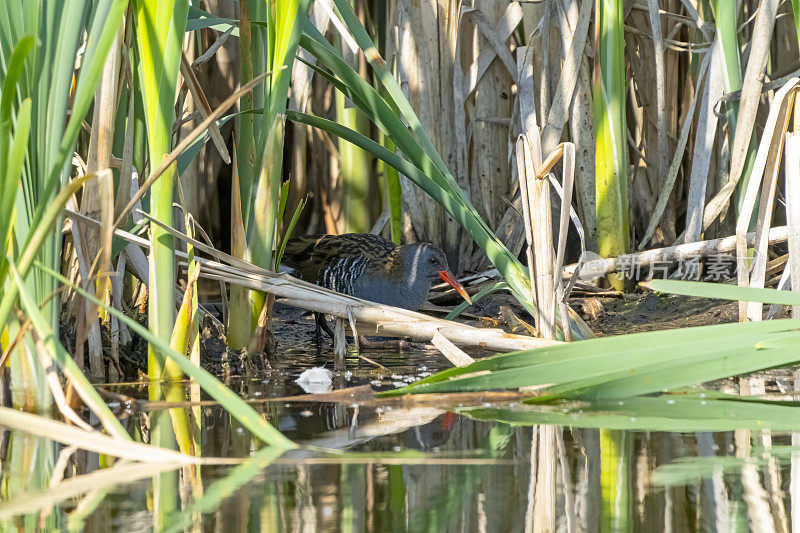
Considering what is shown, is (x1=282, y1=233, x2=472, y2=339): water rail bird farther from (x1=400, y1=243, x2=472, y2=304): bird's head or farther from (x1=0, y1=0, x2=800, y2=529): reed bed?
(x1=0, y1=0, x2=800, y2=529): reed bed

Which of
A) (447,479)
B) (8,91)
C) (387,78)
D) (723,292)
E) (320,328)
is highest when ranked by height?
(387,78)

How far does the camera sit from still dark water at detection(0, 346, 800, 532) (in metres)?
1.50

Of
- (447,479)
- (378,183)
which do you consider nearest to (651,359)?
(447,479)

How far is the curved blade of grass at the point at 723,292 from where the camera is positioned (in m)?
2.32

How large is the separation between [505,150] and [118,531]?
3.75 meters

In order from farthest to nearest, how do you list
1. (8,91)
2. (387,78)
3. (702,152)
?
(702,152) → (387,78) → (8,91)

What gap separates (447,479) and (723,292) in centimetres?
98

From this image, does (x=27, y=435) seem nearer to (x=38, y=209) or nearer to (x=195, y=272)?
(x=38, y=209)

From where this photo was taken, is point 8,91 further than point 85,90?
No

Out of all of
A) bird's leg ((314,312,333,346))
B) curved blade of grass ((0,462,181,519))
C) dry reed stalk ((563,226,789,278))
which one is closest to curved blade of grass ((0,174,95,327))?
curved blade of grass ((0,462,181,519))

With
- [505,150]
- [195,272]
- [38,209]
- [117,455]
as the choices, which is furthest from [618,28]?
[117,455]

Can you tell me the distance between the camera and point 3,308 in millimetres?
2088

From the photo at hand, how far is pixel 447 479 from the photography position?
176 centimetres

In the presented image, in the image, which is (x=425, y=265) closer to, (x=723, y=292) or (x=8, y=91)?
(x=723, y=292)
